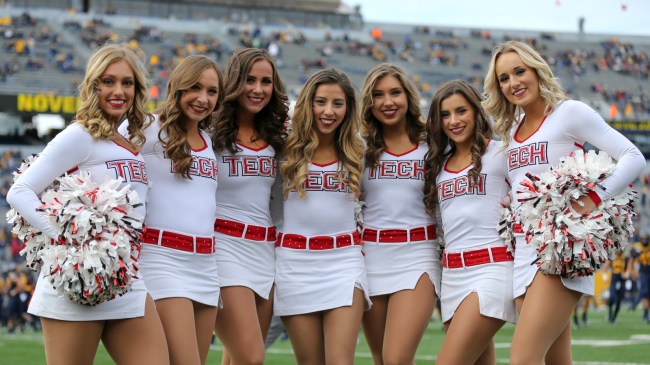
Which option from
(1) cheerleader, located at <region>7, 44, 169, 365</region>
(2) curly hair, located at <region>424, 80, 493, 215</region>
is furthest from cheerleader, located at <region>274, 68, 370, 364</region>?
(1) cheerleader, located at <region>7, 44, 169, 365</region>

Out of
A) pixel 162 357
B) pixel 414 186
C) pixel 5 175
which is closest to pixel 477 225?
pixel 414 186

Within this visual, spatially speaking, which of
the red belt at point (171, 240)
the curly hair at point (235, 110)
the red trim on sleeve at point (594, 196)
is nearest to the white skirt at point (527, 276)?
the red trim on sleeve at point (594, 196)

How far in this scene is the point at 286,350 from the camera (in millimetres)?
11523

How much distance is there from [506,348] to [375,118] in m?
6.11

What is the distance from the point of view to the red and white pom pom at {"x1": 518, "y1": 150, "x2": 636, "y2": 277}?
14.4ft

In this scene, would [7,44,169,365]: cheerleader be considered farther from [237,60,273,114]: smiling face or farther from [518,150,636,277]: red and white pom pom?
[518,150,636,277]: red and white pom pom

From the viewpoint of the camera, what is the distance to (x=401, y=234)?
5141 mm

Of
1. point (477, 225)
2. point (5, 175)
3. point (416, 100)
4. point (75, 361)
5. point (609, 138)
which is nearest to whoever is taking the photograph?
point (75, 361)

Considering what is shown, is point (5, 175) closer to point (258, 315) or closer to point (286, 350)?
point (286, 350)

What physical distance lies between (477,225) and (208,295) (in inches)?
52.0

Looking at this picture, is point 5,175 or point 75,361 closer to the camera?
point 75,361

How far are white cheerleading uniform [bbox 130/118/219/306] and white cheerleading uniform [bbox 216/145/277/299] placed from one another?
A: 226 mm

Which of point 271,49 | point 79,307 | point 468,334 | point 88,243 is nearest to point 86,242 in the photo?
point 88,243

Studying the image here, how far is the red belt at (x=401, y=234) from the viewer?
5.14 meters
